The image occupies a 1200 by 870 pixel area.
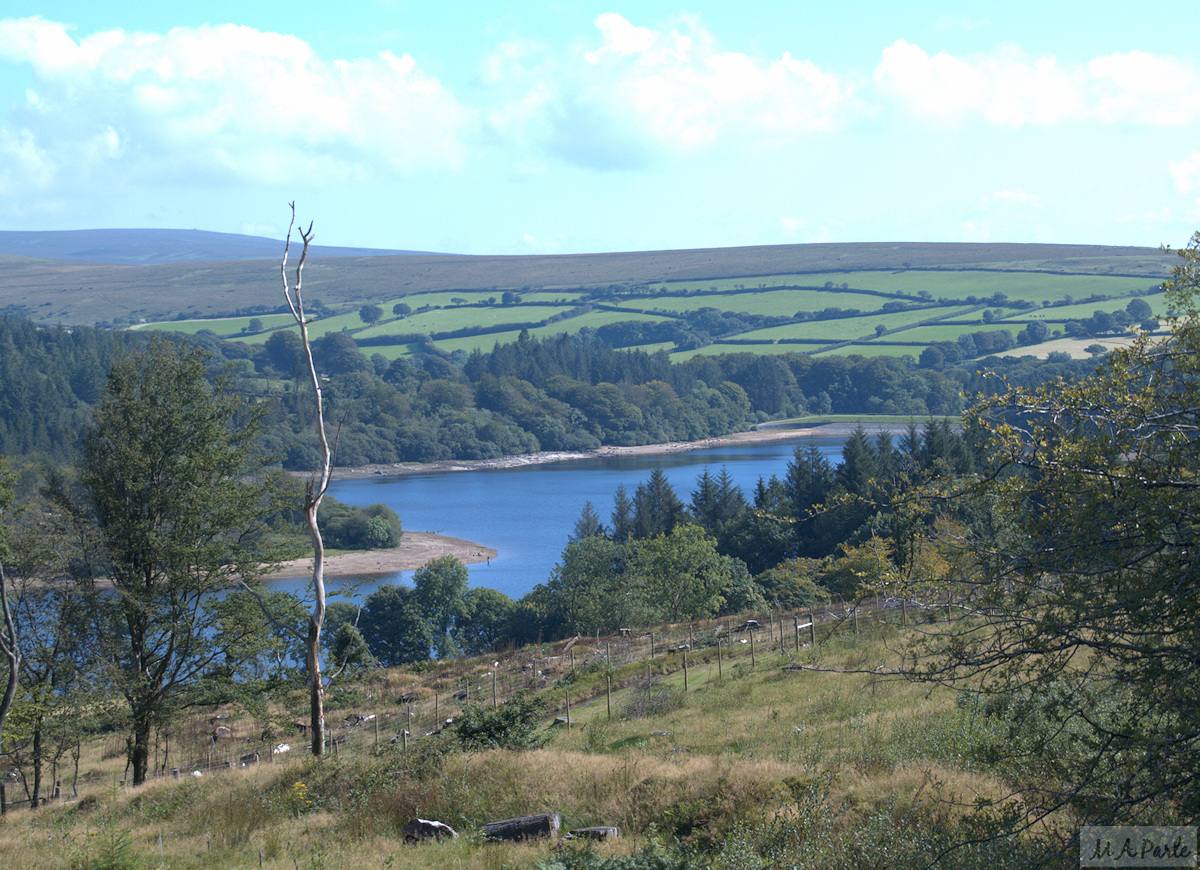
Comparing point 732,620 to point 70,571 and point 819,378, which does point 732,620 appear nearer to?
point 70,571

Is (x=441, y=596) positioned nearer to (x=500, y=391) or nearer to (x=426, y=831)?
(x=426, y=831)

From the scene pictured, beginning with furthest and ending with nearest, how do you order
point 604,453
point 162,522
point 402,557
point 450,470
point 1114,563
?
point 604,453 → point 450,470 → point 402,557 → point 162,522 → point 1114,563

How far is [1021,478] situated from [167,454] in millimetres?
13973

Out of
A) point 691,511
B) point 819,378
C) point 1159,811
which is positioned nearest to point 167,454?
point 1159,811

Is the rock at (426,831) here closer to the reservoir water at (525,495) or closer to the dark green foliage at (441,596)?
the dark green foliage at (441,596)

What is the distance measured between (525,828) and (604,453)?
129 metres

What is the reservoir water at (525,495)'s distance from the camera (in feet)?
221

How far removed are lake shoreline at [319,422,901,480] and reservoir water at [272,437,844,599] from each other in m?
2.40

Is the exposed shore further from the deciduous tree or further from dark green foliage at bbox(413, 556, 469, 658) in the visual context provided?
the deciduous tree

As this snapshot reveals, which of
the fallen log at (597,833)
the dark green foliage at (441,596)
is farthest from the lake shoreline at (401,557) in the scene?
the fallen log at (597,833)

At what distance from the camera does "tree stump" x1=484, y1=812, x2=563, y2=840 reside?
7922 millimetres

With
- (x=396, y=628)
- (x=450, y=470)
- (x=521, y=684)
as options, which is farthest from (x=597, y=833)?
(x=450, y=470)

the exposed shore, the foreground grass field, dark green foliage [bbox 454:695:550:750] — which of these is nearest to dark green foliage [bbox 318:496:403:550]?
the exposed shore

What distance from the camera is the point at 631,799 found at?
27.7 feet
